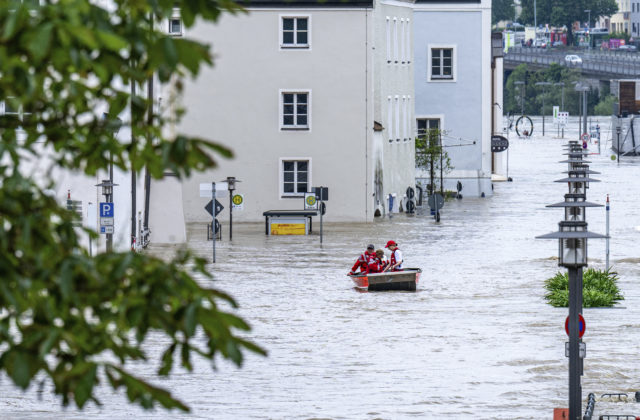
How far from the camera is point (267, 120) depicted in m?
57.4

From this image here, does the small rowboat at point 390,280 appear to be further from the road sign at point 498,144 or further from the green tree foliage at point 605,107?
the green tree foliage at point 605,107

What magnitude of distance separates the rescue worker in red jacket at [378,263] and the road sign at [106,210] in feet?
19.5

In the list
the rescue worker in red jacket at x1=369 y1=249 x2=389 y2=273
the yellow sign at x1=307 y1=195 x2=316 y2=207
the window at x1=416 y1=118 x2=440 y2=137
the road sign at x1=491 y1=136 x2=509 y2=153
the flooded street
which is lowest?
the flooded street

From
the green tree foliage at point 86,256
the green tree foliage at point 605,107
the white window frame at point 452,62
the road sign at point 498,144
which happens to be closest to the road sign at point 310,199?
the white window frame at point 452,62

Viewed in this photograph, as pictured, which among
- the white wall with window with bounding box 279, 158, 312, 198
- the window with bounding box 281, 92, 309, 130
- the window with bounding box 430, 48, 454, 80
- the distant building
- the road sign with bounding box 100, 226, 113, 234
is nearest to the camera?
the road sign with bounding box 100, 226, 113, 234

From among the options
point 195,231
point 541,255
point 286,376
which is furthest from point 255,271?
point 286,376

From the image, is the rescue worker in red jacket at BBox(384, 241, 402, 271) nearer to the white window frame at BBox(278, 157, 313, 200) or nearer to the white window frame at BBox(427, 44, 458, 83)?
the white window frame at BBox(278, 157, 313, 200)

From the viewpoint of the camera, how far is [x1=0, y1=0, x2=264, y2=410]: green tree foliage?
578 centimetres

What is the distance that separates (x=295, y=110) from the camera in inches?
2261

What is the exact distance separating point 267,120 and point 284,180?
224 cm

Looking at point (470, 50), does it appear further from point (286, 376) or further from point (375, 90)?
point (286, 376)

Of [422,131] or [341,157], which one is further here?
[422,131]

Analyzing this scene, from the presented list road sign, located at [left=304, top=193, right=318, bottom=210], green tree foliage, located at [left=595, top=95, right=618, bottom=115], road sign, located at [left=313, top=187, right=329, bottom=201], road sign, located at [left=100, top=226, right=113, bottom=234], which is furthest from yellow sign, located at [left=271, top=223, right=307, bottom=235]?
green tree foliage, located at [left=595, top=95, right=618, bottom=115]

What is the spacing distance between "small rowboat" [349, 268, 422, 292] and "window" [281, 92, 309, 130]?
21.5 m
